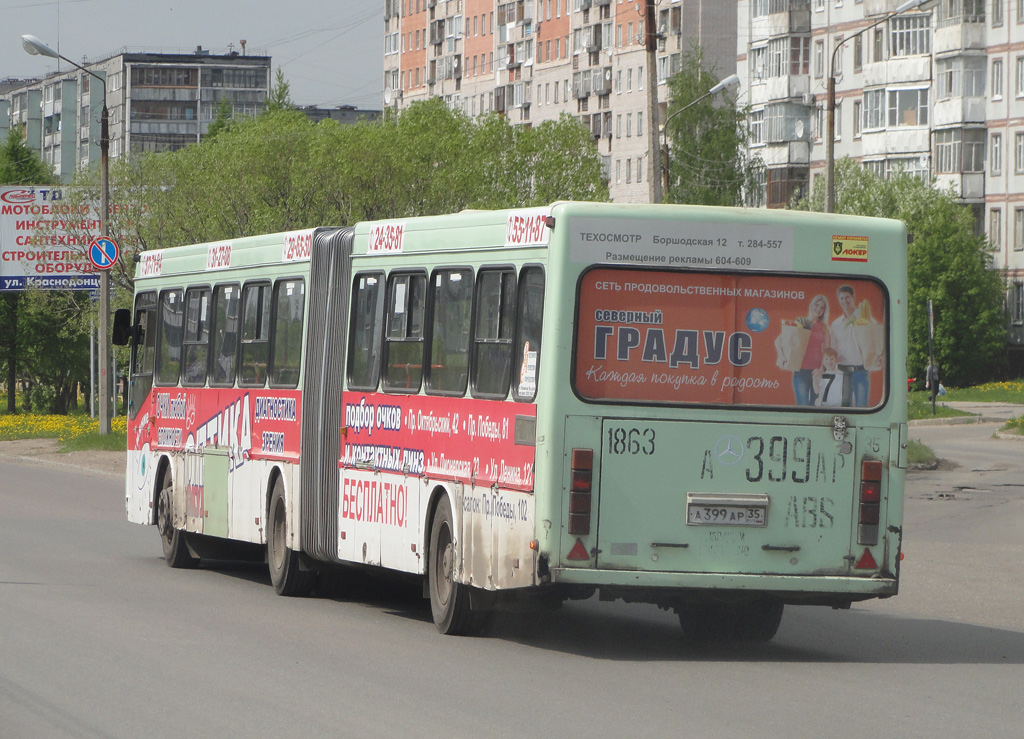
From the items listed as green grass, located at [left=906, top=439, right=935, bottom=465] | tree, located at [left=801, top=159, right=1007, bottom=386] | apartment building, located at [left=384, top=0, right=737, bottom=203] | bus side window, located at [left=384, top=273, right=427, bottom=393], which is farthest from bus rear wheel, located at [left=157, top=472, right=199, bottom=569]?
apartment building, located at [left=384, top=0, right=737, bottom=203]

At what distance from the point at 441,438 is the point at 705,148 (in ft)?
280

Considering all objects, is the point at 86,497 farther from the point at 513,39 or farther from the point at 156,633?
the point at 513,39

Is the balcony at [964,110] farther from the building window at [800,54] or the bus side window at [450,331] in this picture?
the bus side window at [450,331]

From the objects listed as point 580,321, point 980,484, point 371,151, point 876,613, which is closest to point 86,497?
point 980,484

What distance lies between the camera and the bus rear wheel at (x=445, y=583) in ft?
41.3

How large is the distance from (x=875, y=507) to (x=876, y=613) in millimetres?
3627

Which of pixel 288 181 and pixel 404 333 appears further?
pixel 288 181

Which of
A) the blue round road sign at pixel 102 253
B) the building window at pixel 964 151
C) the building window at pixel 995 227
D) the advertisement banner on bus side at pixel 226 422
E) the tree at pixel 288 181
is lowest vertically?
the advertisement banner on bus side at pixel 226 422

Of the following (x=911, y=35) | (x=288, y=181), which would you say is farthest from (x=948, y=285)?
(x=288, y=181)

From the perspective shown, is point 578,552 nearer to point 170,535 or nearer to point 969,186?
point 170,535

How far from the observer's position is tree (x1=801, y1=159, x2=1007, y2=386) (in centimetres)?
7969

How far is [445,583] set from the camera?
12852mm

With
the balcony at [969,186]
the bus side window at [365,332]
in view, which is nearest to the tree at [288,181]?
the balcony at [969,186]

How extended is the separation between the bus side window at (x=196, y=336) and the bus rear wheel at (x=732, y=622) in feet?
21.4
